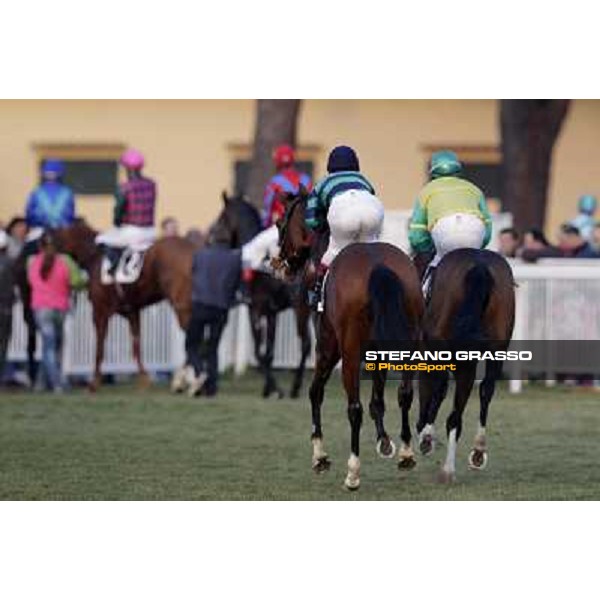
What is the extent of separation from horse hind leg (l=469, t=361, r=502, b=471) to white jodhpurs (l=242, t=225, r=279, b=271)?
5400mm

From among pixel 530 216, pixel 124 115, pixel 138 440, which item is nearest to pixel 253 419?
pixel 138 440

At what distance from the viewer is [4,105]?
18.0 meters

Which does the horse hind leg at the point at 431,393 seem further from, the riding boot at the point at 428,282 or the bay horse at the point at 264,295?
the bay horse at the point at 264,295

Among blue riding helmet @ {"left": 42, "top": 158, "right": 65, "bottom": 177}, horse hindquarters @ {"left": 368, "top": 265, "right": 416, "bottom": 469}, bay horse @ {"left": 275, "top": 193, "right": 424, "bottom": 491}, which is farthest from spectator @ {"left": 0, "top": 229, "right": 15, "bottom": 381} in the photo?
horse hindquarters @ {"left": 368, "top": 265, "right": 416, "bottom": 469}

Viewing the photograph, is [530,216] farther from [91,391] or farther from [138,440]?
[138,440]

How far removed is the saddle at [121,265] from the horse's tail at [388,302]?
7.49 m

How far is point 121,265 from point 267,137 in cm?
317

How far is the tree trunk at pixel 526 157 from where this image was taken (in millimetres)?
19594

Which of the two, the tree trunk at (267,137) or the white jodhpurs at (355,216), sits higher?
the tree trunk at (267,137)

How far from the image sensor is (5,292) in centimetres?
1777

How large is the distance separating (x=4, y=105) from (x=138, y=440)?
15.8 ft

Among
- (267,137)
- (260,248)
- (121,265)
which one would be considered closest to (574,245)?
(260,248)

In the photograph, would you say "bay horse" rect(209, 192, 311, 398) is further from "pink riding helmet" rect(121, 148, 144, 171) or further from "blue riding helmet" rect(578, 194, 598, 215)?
"blue riding helmet" rect(578, 194, 598, 215)

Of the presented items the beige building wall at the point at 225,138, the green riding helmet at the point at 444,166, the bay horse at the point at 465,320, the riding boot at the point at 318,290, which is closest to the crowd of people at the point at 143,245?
the beige building wall at the point at 225,138
